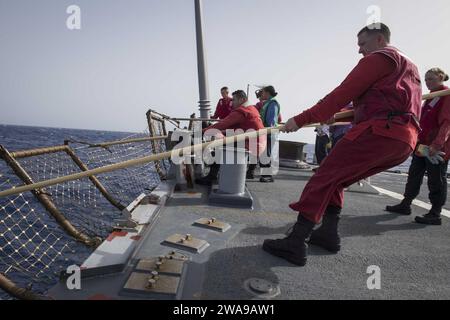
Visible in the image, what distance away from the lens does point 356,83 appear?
2.11 m

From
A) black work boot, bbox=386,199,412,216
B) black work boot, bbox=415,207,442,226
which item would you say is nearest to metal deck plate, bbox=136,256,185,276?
black work boot, bbox=415,207,442,226

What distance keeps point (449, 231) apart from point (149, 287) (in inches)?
143

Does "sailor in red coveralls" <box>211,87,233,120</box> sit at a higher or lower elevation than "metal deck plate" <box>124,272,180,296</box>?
higher

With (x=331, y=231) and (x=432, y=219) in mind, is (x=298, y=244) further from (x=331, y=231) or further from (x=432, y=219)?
(x=432, y=219)

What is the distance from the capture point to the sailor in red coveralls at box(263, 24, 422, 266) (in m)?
2.12

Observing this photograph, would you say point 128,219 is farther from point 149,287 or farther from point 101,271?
point 149,287

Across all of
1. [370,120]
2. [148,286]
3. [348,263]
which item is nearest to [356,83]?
[370,120]

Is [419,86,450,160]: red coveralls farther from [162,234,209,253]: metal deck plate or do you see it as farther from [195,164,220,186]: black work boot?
[162,234,209,253]: metal deck plate

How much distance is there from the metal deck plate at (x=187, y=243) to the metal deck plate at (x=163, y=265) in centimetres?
28

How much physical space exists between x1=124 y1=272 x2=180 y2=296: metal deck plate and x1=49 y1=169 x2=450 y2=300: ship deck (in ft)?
0.12

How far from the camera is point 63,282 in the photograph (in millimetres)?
1880

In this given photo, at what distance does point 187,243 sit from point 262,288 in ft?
2.76

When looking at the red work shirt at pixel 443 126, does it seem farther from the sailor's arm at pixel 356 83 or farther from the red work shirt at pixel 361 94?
the sailor's arm at pixel 356 83
